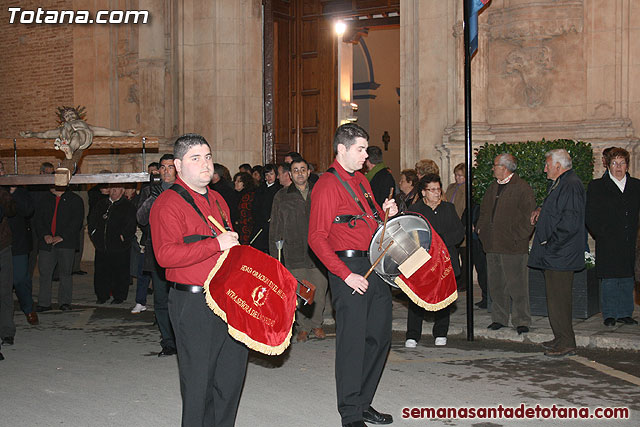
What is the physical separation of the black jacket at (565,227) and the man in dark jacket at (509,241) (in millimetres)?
1009

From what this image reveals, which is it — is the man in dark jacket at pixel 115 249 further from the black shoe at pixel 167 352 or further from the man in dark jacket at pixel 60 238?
the black shoe at pixel 167 352

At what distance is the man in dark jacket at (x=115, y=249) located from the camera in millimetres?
12641

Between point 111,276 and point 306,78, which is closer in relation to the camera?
point 111,276

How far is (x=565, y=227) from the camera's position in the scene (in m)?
8.31

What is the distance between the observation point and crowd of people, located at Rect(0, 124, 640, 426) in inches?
188

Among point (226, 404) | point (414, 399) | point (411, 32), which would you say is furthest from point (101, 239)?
point (226, 404)

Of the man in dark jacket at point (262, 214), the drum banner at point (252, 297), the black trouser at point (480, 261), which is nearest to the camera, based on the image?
the drum banner at point (252, 297)

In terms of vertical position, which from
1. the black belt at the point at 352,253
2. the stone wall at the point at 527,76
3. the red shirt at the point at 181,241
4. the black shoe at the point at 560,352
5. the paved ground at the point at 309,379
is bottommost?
the paved ground at the point at 309,379

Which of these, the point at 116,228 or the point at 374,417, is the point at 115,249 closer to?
the point at 116,228

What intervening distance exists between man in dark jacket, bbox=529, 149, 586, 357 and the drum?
3010mm

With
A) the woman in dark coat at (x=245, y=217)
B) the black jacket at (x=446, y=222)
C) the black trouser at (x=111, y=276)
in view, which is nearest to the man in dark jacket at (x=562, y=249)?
the black jacket at (x=446, y=222)

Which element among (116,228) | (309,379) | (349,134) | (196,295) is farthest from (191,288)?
(116,228)

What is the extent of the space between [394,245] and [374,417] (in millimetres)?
1299

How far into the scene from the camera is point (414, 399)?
6.74 m
